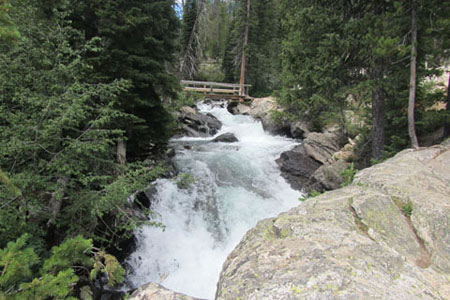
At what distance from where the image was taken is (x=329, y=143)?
10281 millimetres

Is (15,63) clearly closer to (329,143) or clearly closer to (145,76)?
(145,76)

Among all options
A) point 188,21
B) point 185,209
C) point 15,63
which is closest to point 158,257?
point 185,209

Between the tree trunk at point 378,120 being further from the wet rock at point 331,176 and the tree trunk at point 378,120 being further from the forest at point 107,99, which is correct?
the wet rock at point 331,176

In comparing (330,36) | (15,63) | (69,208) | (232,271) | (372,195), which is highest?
(330,36)

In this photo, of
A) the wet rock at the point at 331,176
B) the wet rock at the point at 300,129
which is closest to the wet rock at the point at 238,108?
the wet rock at the point at 300,129

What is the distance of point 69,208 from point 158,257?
7.91 feet

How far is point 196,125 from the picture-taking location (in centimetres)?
1631

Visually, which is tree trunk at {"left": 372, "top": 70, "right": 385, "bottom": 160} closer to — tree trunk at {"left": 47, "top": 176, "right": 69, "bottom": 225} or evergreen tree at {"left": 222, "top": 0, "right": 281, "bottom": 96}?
tree trunk at {"left": 47, "top": 176, "right": 69, "bottom": 225}

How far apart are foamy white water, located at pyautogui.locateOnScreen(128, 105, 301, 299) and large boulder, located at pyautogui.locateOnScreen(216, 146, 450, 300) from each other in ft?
5.30

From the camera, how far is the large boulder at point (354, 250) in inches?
61.7

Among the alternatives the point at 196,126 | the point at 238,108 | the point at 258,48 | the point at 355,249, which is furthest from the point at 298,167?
the point at 258,48

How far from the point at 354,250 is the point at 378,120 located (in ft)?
19.5

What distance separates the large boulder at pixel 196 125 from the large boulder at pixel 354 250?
42.9 ft

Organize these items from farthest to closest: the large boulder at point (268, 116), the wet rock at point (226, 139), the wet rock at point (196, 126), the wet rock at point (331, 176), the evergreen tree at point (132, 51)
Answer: the large boulder at point (268, 116), the wet rock at point (196, 126), the wet rock at point (226, 139), the wet rock at point (331, 176), the evergreen tree at point (132, 51)
